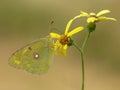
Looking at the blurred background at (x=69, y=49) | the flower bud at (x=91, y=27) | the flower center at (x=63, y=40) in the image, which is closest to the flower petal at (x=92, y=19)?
the flower bud at (x=91, y=27)

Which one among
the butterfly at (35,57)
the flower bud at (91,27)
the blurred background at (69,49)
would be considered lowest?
the butterfly at (35,57)

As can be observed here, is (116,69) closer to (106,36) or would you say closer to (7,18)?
(106,36)

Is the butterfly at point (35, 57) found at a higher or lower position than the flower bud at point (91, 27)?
lower

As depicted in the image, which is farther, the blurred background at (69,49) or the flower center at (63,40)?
the blurred background at (69,49)

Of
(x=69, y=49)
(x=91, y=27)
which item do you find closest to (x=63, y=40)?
(x=91, y=27)

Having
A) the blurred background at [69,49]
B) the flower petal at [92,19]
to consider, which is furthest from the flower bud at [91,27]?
the blurred background at [69,49]

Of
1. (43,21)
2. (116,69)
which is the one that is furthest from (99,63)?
(43,21)

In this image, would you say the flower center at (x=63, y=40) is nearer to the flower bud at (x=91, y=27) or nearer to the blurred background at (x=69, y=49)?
the flower bud at (x=91, y=27)

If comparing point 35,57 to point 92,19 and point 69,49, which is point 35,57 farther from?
point 69,49
